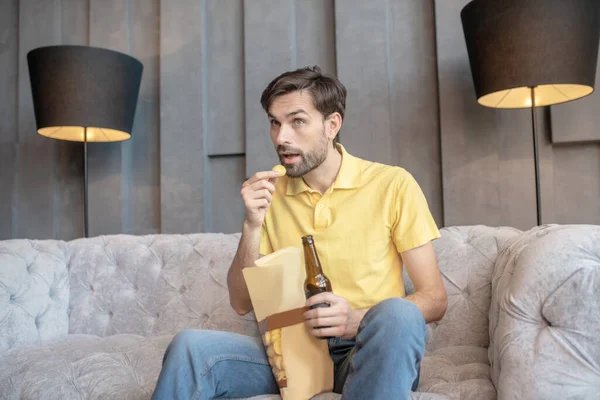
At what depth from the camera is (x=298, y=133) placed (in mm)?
1581

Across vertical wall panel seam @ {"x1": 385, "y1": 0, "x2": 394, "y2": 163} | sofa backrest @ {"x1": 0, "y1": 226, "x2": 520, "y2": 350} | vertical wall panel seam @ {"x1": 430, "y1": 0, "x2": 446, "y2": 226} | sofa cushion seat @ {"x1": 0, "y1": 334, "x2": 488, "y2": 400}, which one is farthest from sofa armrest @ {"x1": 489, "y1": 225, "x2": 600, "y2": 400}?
vertical wall panel seam @ {"x1": 385, "y1": 0, "x2": 394, "y2": 163}

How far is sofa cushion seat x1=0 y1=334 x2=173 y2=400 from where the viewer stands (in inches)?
56.9

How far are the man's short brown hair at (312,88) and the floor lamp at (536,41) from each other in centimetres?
69

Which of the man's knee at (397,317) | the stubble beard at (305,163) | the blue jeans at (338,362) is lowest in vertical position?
the blue jeans at (338,362)

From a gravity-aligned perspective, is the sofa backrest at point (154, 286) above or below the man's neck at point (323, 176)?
below

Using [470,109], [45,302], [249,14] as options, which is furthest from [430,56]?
[45,302]

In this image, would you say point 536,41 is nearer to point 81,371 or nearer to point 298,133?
point 298,133

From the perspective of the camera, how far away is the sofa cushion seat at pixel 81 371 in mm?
1446

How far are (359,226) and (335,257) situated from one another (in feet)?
0.36

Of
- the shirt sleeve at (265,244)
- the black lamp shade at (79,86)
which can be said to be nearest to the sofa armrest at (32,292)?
the black lamp shade at (79,86)

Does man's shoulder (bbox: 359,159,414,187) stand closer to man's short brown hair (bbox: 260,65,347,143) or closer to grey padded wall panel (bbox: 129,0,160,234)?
man's short brown hair (bbox: 260,65,347,143)

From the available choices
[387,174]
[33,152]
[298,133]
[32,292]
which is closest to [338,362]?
[387,174]

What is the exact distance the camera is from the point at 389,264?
4.89 feet

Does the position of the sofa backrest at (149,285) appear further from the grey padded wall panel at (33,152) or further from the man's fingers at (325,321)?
the grey padded wall panel at (33,152)
